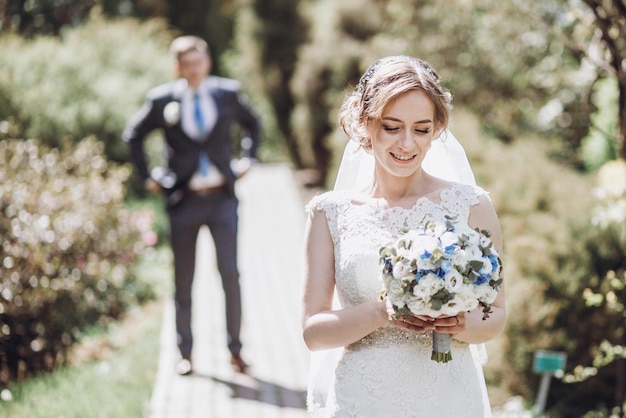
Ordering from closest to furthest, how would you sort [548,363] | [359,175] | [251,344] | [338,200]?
1. [338,200]
2. [359,175]
3. [548,363]
4. [251,344]

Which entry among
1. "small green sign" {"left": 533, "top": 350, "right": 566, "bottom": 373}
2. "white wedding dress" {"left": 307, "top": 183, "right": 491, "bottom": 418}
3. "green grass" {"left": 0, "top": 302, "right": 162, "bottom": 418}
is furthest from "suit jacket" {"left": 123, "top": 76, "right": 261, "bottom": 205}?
"white wedding dress" {"left": 307, "top": 183, "right": 491, "bottom": 418}

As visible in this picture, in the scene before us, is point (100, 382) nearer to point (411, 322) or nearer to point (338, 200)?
point (338, 200)

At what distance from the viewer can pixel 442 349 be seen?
2422 mm

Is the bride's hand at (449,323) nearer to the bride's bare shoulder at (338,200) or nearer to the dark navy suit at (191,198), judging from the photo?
the bride's bare shoulder at (338,200)

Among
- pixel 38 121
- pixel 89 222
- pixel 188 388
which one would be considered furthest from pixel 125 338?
pixel 38 121

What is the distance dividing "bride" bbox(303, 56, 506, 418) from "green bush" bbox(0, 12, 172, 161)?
805cm

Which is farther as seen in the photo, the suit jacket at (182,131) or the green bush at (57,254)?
the green bush at (57,254)

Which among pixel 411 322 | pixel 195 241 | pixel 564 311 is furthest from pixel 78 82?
pixel 411 322

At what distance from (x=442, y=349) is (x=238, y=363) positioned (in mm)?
3893

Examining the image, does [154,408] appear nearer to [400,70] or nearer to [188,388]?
[188,388]

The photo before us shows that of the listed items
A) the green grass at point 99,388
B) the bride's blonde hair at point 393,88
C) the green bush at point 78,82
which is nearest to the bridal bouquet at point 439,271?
the bride's blonde hair at point 393,88

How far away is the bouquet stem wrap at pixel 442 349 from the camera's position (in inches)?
95.3

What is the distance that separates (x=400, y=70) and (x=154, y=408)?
349 centimetres

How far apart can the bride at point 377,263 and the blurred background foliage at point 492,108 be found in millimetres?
1707
